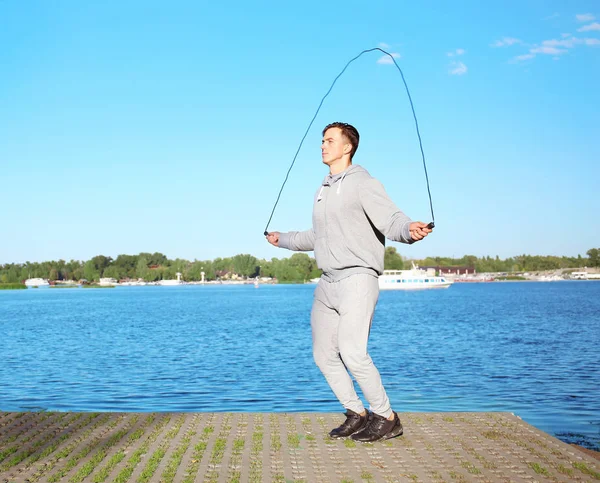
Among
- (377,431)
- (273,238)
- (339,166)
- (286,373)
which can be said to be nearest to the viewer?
(377,431)

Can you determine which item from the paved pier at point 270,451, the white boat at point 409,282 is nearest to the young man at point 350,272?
the paved pier at point 270,451

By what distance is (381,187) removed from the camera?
6062mm

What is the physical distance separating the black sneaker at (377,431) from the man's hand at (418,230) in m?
1.75

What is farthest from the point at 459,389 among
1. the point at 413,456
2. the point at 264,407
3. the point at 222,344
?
the point at 222,344

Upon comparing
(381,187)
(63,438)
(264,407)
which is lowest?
(264,407)

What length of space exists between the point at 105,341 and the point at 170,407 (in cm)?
1855

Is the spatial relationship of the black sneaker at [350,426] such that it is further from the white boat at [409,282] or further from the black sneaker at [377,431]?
the white boat at [409,282]

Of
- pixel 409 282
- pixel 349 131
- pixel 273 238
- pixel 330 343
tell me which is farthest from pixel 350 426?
pixel 409 282

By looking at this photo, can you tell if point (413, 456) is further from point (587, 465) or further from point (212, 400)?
point (212, 400)

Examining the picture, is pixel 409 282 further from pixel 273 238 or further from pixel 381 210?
pixel 381 210

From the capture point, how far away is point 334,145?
6.42 metres

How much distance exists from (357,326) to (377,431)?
0.96m

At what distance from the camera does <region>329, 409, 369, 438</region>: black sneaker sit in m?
6.33

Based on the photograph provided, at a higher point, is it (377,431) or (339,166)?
(339,166)
